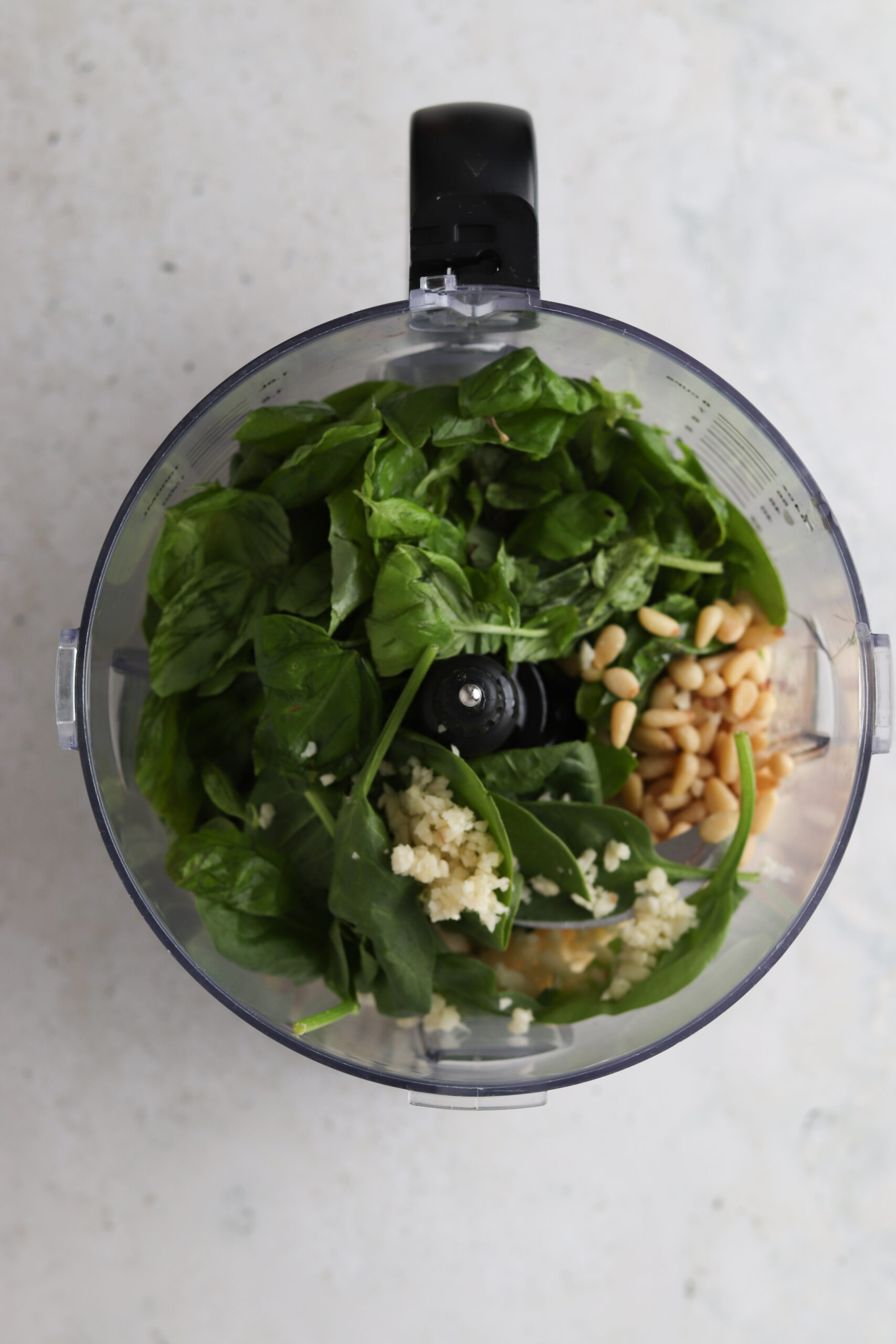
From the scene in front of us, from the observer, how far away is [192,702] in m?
0.74

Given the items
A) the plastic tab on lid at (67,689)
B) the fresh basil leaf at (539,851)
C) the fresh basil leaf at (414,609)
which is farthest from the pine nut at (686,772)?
the plastic tab on lid at (67,689)

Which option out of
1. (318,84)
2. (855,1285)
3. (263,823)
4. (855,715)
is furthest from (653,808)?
(318,84)

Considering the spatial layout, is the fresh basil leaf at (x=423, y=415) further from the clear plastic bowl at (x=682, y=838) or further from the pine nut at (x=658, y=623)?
the pine nut at (x=658, y=623)

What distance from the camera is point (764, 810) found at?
2.60ft

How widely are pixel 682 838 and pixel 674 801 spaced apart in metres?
0.04

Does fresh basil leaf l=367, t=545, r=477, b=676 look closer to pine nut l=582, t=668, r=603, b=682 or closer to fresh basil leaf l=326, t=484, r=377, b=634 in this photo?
fresh basil leaf l=326, t=484, r=377, b=634

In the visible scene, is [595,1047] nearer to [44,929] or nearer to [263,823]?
[263,823]

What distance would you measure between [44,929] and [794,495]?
2.32ft

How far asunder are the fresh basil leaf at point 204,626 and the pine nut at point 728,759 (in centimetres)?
37

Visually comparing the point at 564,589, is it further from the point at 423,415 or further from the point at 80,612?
the point at 80,612

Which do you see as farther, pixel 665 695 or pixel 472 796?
pixel 665 695

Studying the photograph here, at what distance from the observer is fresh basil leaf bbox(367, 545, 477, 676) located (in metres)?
0.63

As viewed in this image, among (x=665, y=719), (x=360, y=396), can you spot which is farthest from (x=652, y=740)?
(x=360, y=396)

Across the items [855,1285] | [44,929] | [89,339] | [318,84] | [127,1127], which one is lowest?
[855,1285]
